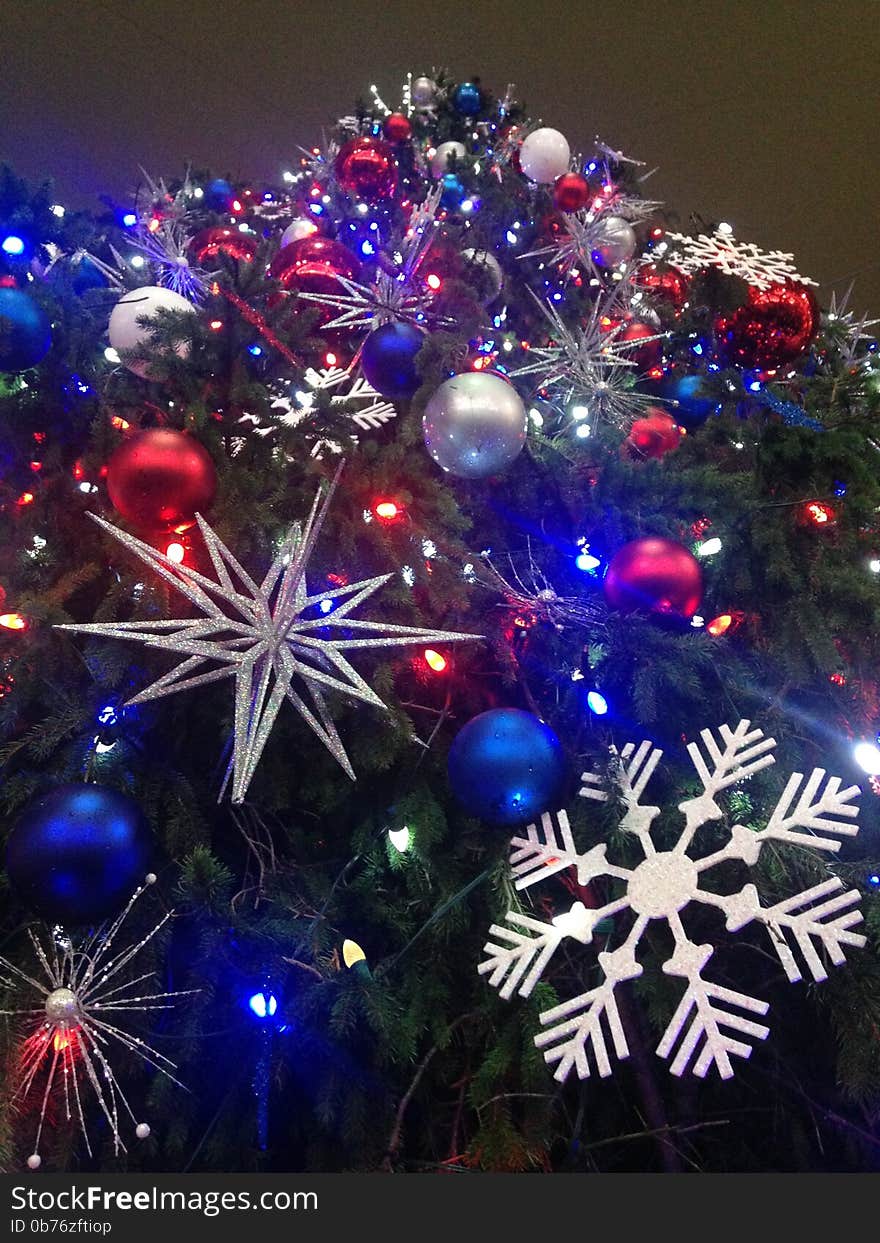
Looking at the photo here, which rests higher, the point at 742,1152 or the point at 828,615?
the point at 828,615

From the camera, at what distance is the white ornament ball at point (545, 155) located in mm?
1854

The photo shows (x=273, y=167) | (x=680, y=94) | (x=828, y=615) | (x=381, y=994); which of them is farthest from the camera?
(x=273, y=167)

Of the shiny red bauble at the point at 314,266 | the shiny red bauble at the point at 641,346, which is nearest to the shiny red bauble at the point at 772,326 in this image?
the shiny red bauble at the point at 641,346

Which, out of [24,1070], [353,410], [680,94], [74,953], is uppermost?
[680,94]

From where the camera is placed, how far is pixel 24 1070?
76 centimetres

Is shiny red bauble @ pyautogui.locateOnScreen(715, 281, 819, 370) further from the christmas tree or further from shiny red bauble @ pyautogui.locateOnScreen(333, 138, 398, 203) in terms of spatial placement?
shiny red bauble @ pyautogui.locateOnScreen(333, 138, 398, 203)

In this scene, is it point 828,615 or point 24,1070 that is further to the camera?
point 828,615

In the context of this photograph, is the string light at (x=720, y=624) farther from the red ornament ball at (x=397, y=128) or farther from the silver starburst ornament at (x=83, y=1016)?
the red ornament ball at (x=397, y=128)

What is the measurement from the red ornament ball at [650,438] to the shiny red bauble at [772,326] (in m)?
0.19

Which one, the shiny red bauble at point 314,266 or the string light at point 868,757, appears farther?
the shiny red bauble at point 314,266

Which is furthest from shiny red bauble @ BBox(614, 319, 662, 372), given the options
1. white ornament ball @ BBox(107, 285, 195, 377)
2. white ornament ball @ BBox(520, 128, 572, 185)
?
white ornament ball @ BBox(107, 285, 195, 377)

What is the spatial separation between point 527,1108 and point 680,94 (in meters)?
2.97

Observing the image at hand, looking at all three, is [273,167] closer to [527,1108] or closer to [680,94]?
[680,94]

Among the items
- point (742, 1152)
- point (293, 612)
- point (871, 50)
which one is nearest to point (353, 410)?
point (293, 612)
